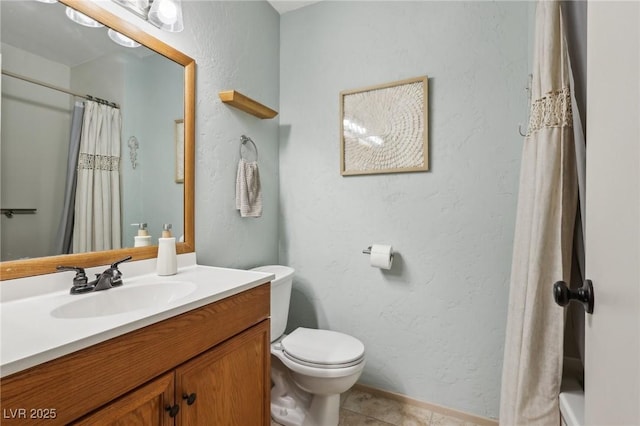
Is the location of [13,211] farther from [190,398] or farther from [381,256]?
[381,256]

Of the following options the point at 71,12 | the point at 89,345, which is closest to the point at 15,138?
the point at 71,12

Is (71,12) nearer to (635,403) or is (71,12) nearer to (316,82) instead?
(316,82)

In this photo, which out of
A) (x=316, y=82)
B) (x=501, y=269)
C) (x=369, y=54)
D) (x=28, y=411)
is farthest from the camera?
(x=316, y=82)

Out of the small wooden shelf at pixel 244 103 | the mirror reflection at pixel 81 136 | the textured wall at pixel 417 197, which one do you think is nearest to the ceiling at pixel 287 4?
the textured wall at pixel 417 197

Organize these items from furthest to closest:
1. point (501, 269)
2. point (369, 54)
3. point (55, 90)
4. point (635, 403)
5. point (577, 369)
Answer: point (369, 54) < point (501, 269) < point (577, 369) < point (55, 90) < point (635, 403)

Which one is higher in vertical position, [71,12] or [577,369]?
[71,12]

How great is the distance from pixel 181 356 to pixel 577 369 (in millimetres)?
1378

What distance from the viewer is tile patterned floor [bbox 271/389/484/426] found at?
1579mm

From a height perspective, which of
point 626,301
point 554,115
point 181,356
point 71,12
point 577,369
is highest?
point 71,12

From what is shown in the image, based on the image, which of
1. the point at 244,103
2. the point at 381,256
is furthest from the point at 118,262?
the point at 381,256

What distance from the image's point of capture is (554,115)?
100 cm

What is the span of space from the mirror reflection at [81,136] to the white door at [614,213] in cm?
141

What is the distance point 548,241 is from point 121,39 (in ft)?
5.80

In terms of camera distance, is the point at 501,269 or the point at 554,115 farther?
the point at 501,269
